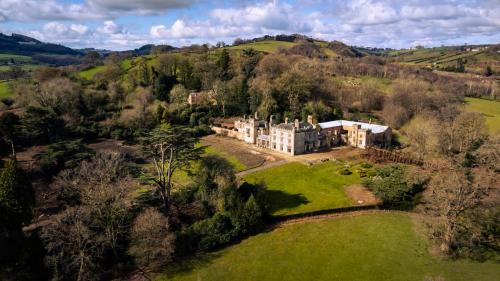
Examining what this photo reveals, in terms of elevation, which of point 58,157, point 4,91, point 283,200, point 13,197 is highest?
point 4,91

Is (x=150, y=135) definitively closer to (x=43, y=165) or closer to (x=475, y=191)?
(x=43, y=165)

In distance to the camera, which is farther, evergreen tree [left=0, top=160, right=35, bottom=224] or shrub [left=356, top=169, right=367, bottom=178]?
shrub [left=356, top=169, right=367, bottom=178]

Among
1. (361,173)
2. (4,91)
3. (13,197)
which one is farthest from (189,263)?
(4,91)

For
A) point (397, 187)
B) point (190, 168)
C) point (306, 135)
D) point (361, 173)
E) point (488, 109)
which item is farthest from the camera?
point (488, 109)

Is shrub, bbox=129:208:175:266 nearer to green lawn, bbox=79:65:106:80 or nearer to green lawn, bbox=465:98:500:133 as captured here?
green lawn, bbox=465:98:500:133

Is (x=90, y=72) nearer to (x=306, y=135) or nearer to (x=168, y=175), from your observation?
(x=306, y=135)

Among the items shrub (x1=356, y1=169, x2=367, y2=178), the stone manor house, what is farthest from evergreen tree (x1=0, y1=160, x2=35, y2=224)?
shrub (x1=356, y1=169, x2=367, y2=178)
